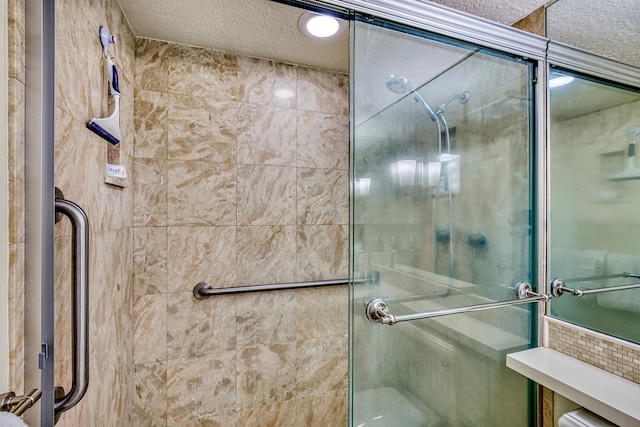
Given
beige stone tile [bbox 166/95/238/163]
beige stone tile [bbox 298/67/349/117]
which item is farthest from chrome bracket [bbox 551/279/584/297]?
beige stone tile [bbox 166/95/238/163]

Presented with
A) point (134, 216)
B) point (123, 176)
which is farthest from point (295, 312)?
point (123, 176)

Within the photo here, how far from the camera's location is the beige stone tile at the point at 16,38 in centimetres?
56

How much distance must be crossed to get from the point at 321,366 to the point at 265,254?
0.79 metres

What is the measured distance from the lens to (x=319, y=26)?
4.40 ft

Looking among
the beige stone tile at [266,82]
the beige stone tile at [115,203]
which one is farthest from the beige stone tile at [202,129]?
the beige stone tile at [115,203]

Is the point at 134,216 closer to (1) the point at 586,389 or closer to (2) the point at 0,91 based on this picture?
(2) the point at 0,91

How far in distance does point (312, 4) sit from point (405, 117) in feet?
1.64

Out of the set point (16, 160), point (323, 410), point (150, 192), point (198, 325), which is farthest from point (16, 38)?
point (323, 410)

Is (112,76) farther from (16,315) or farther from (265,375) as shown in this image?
(265,375)

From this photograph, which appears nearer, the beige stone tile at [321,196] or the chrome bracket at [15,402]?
the chrome bracket at [15,402]

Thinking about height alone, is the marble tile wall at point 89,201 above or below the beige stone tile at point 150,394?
above

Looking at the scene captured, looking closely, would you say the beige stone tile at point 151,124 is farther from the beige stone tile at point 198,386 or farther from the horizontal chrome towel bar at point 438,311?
the horizontal chrome towel bar at point 438,311

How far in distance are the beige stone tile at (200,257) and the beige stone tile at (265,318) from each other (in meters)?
0.16

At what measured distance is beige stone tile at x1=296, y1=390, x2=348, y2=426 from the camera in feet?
5.57
